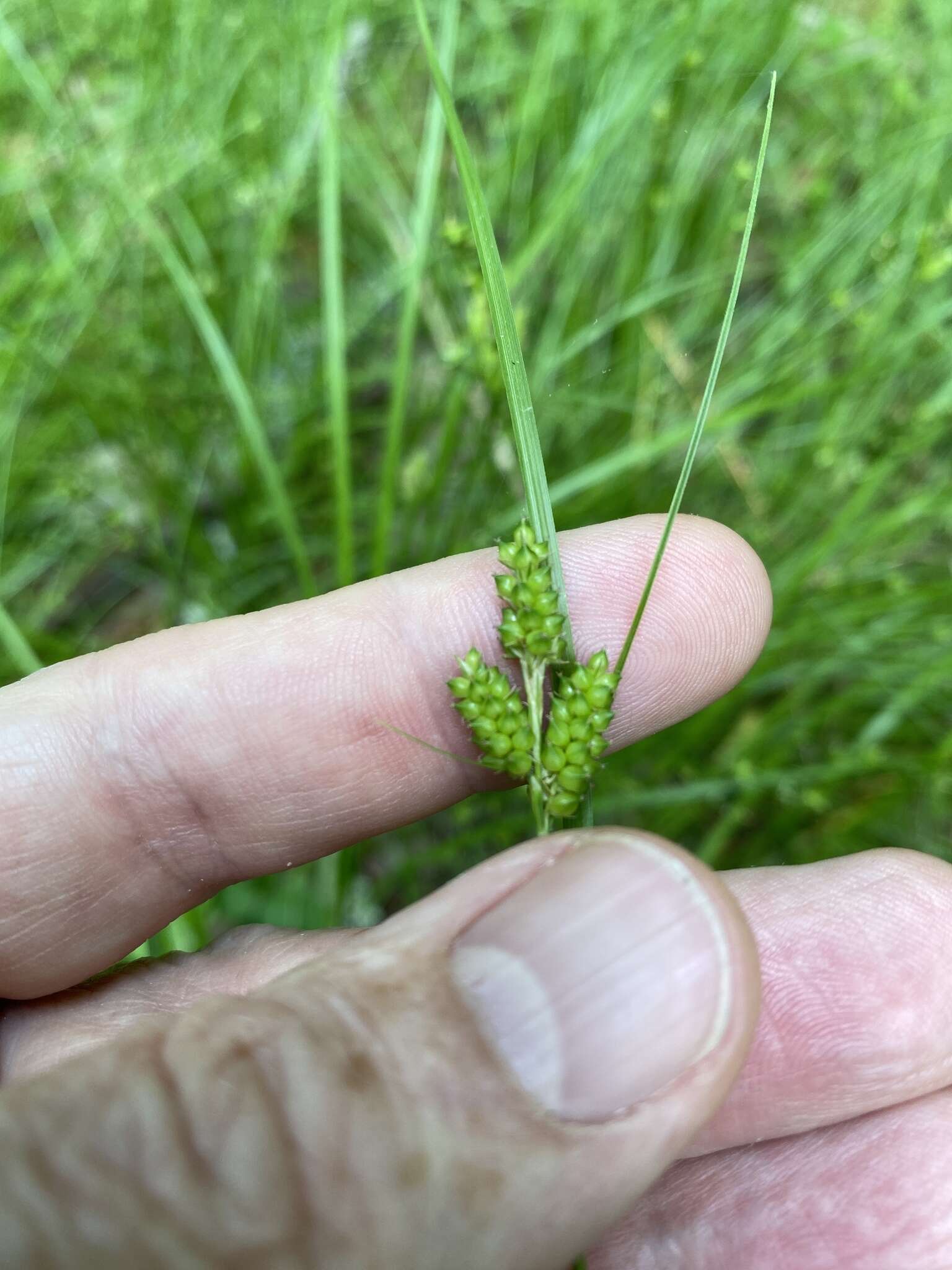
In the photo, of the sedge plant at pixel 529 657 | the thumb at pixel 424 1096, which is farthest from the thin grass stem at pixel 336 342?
the thumb at pixel 424 1096

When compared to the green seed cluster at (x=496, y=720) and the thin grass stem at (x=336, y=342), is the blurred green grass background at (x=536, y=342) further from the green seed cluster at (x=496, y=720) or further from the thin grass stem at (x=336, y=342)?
the green seed cluster at (x=496, y=720)

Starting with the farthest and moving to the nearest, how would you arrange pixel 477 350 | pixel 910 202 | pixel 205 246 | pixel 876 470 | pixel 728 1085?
pixel 205 246, pixel 910 202, pixel 876 470, pixel 477 350, pixel 728 1085

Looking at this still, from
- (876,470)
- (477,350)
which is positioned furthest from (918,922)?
(477,350)

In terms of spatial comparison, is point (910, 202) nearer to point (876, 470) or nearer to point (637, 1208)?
point (876, 470)

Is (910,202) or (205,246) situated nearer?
(910,202)

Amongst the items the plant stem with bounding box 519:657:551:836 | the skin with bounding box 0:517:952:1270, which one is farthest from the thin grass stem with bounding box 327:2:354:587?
the plant stem with bounding box 519:657:551:836

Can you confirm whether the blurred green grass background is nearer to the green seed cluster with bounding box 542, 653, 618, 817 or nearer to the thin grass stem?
the thin grass stem

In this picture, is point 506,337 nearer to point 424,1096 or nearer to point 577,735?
point 577,735
